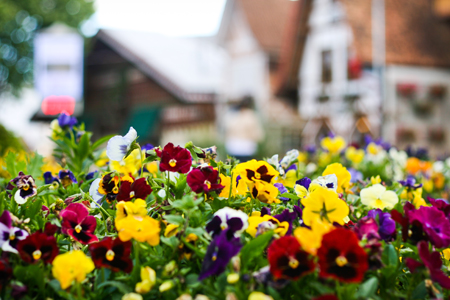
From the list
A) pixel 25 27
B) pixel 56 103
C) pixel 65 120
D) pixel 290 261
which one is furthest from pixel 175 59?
pixel 290 261

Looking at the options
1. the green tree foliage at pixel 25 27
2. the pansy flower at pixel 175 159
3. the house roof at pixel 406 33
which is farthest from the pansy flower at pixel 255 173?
the green tree foliage at pixel 25 27

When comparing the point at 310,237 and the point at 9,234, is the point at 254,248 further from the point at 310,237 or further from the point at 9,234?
the point at 9,234

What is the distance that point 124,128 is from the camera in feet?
67.7

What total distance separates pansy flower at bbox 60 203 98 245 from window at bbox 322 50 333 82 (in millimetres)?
13884

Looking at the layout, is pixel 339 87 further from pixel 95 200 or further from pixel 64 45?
pixel 95 200

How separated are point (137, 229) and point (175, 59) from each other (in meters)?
21.8

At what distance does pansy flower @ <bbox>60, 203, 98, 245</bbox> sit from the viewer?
1.17 metres

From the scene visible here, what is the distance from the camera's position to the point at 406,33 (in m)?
13.7

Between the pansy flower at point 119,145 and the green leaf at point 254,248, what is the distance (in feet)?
1.58

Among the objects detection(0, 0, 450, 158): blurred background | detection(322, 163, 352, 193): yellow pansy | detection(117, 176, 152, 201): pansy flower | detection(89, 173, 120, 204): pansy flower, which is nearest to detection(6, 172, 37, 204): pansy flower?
detection(89, 173, 120, 204): pansy flower

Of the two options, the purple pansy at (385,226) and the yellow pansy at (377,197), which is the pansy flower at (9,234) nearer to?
the purple pansy at (385,226)

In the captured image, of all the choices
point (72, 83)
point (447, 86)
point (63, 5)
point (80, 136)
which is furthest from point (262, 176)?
point (63, 5)

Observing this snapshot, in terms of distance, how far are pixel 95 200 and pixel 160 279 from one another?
1.61 ft

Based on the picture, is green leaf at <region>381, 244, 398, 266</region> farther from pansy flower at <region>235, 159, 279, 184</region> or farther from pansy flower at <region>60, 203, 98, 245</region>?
pansy flower at <region>60, 203, 98, 245</region>
